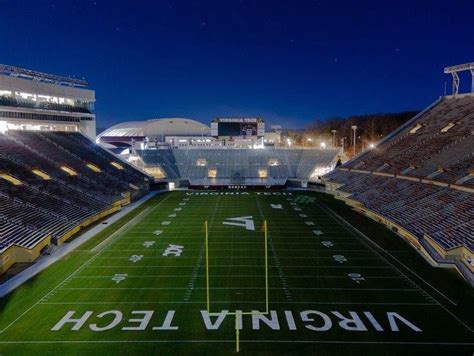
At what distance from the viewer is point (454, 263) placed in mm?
17484

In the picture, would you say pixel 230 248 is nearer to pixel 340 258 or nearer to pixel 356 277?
pixel 340 258

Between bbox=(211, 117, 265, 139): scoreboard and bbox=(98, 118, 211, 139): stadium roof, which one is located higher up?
bbox=(98, 118, 211, 139): stadium roof

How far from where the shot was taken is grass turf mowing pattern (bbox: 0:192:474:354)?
11.5 m

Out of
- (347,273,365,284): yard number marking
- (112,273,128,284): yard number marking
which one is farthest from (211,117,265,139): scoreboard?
(347,273,365,284): yard number marking

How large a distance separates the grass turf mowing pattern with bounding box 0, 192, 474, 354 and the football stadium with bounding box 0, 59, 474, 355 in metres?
0.07

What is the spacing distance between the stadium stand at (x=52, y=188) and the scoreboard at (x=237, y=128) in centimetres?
1502

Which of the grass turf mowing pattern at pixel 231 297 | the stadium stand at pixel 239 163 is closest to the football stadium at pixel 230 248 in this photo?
the grass turf mowing pattern at pixel 231 297

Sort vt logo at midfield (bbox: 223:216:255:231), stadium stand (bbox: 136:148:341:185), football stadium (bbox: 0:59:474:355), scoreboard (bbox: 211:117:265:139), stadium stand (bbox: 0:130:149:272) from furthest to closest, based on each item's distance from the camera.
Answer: scoreboard (bbox: 211:117:265:139) → stadium stand (bbox: 136:148:341:185) → vt logo at midfield (bbox: 223:216:255:231) → stadium stand (bbox: 0:130:149:272) → football stadium (bbox: 0:59:474:355)

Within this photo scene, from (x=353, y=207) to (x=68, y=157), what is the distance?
2419 centimetres

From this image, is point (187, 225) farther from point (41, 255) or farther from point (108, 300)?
point (108, 300)

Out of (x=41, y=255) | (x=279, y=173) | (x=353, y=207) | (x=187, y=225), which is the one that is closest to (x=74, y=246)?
(x=41, y=255)

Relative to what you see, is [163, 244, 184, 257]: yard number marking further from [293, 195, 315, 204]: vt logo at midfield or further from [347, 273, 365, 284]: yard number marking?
[293, 195, 315, 204]: vt logo at midfield

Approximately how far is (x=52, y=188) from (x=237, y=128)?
3194 cm

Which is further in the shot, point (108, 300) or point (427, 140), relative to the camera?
point (427, 140)
